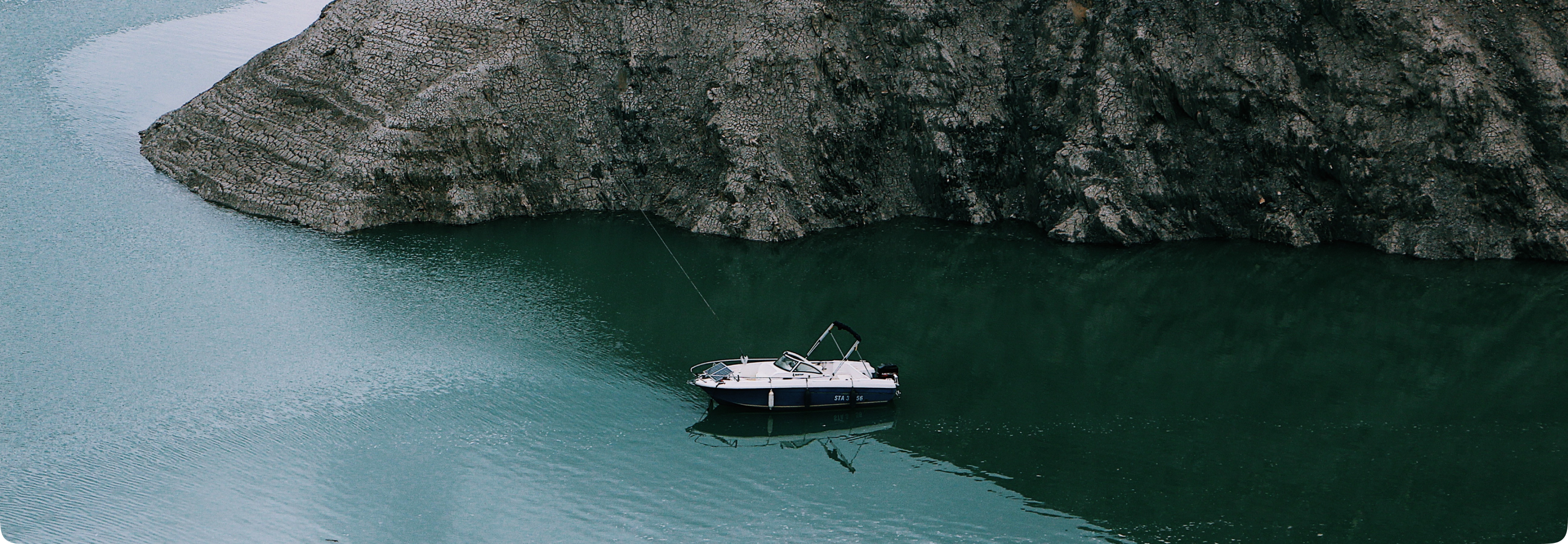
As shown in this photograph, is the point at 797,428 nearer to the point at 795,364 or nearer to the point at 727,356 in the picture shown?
the point at 795,364

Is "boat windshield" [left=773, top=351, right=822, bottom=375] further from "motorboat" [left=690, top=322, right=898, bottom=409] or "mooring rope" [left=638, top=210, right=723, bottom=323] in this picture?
"mooring rope" [left=638, top=210, right=723, bottom=323]

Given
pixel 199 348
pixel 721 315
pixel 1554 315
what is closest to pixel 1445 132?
pixel 1554 315

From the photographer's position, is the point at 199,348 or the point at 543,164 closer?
the point at 199,348

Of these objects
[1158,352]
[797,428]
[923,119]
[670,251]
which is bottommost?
[797,428]

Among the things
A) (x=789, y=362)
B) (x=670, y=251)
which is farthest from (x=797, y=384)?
(x=670, y=251)

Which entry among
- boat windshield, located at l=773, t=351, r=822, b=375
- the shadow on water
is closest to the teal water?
the shadow on water

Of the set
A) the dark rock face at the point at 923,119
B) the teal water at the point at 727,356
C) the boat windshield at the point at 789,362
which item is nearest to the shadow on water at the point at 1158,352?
the teal water at the point at 727,356

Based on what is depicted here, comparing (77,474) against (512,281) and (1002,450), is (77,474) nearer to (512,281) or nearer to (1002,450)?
(512,281)

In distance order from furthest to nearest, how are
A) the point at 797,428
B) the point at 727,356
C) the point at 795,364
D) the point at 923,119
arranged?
the point at 923,119 → the point at 727,356 → the point at 795,364 → the point at 797,428
